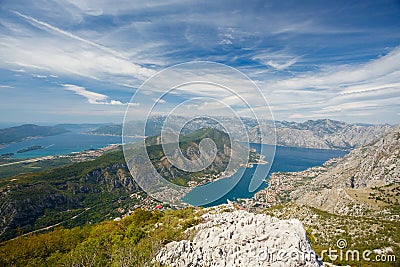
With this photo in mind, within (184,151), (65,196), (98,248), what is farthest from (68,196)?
(184,151)

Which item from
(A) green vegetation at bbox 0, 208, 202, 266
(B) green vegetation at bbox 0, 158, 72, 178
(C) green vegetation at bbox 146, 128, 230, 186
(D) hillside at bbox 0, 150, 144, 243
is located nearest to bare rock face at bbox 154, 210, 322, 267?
(A) green vegetation at bbox 0, 208, 202, 266

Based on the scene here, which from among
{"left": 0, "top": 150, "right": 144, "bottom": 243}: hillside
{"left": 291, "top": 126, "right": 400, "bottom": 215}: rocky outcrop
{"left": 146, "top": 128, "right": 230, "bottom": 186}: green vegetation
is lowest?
{"left": 0, "top": 150, "right": 144, "bottom": 243}: hillside

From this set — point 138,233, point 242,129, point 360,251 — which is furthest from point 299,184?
point 242,129

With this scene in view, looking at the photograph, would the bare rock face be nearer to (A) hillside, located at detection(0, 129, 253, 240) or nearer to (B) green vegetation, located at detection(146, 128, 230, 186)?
(B) green vegetation, located at detection(146, 128, 230, 186)

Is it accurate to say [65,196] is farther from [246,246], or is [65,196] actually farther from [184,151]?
[184,151]

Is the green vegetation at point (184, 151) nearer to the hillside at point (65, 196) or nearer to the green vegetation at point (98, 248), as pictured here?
the green vegetation at point (98, 248)

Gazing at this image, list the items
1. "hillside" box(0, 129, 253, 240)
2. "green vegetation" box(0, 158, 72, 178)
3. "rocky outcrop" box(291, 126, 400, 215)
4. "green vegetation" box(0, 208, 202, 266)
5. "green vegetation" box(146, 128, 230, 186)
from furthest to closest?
"green vegetation" box(0, 158, 72, 178) < "hillside" box(0, 129, 253, 240) < "rocky outcrop" box(291, 126, 400, 215) < "green vegetation" box(0, 208, 202, 266) < "green vegetation" box(146, 128, 230, 186)

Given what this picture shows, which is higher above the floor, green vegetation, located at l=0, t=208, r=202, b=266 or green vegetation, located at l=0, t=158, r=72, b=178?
green vegetation, located at l=0, t=208, r=202, b=266

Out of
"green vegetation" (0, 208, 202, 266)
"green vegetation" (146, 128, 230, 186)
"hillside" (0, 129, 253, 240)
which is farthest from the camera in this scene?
"hillside" (0, 129, 253, 240)

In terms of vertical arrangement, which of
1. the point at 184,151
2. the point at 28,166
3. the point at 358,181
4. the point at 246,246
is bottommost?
the point at 28,166
